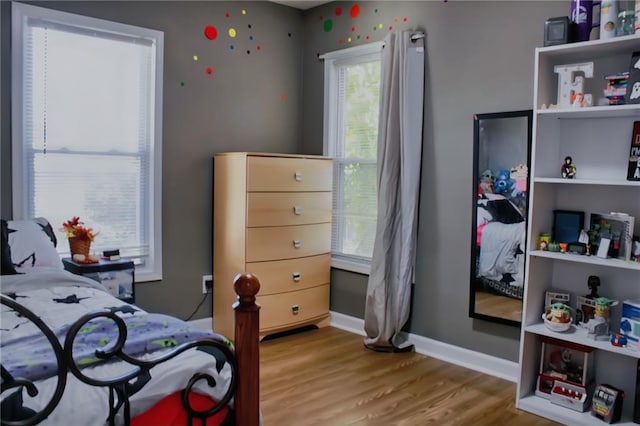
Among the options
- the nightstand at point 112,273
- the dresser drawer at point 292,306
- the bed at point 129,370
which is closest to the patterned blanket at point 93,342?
the bed at point 129,370

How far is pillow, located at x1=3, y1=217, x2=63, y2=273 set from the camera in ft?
8.46

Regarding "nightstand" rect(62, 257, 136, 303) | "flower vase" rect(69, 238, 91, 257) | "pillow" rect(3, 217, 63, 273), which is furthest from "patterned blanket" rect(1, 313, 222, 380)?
"flower vase" rect(69, 238, 91, 257)

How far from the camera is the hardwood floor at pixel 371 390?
260 cm

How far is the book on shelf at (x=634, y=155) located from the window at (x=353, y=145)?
176cm

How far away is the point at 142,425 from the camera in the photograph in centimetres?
149

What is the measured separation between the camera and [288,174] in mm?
3713

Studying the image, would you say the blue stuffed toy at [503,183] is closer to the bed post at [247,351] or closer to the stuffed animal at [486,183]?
the stuffed animal at [486,183]

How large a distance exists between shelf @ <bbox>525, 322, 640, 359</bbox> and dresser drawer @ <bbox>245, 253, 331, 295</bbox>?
168cm

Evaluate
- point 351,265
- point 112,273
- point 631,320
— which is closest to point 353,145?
point 351,265

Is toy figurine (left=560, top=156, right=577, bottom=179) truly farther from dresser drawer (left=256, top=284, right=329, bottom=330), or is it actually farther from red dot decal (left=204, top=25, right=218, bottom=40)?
red dot decal (left=204, top=25, right=218, bottom=40)

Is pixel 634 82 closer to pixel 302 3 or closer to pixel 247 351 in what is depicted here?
pixel 247 351

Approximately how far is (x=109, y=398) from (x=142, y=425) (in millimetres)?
135

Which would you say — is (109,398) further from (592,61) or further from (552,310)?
(592,61)

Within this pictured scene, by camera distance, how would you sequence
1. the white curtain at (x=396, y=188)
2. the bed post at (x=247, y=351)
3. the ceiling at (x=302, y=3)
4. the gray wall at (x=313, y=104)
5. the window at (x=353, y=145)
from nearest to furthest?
the bed post at (x=247, y=351), the gray wall at (x=313, y=104), the white curtain at (x=396, y=188), the window at (x=353, y=145), the ceiling at (x=302, y=3)
